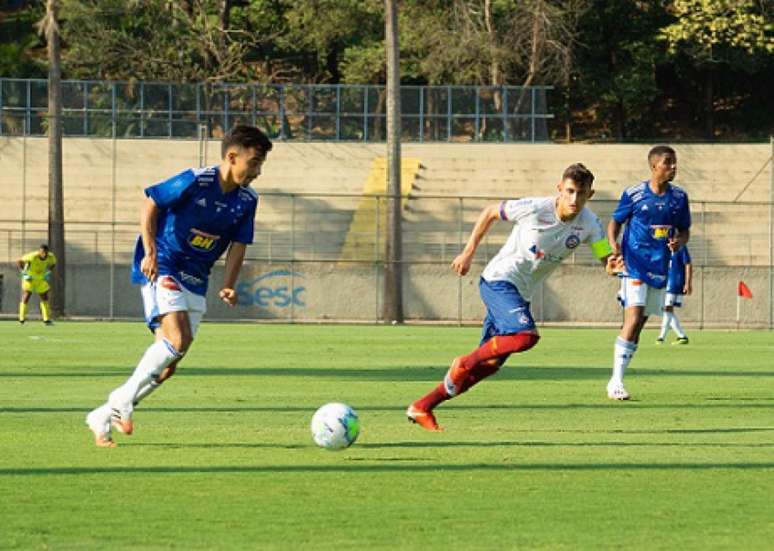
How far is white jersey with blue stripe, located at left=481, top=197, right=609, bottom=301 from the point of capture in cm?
1099

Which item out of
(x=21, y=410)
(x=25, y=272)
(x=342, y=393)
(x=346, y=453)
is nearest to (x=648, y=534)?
(x=346, y=453)

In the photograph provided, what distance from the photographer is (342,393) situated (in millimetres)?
14570

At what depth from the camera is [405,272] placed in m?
41.8

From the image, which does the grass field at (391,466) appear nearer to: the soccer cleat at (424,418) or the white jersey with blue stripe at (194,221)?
the soccer cleat at (424,418)

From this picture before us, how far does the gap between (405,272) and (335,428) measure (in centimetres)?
3263

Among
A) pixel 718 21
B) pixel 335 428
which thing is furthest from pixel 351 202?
pixel 335 428

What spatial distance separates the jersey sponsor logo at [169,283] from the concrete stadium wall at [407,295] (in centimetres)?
3064

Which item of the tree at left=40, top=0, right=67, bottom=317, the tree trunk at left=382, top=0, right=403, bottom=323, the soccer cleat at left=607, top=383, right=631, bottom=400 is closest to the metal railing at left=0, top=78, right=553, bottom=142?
the tree at left=40, top=0, right=67, bottom=317

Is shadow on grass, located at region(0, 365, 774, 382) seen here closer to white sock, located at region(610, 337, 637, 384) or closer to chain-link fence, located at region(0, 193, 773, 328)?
white sock, located at region(610, 337, 637, 384)

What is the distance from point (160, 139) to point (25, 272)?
44.5 feet

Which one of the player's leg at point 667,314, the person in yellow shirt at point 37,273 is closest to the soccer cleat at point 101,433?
the player's leg at point 667,314

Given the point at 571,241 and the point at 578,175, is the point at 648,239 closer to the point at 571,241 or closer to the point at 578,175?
the point at 571,241

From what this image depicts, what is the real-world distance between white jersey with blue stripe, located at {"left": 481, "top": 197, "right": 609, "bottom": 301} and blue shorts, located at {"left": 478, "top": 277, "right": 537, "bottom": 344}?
0.20 feet

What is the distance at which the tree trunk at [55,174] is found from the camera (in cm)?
4025
